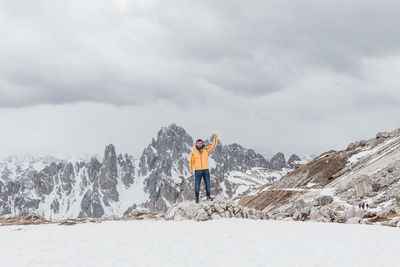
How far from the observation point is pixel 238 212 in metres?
25.5

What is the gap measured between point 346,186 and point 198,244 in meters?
74.4

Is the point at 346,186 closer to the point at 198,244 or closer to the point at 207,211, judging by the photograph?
the point at 207,211

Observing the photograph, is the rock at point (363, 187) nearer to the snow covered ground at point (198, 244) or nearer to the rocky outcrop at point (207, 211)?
the rocky outcrop at point (207, 211)

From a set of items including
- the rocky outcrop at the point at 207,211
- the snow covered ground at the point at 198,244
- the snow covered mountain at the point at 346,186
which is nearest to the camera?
the snow covered ground at the point at 198,244

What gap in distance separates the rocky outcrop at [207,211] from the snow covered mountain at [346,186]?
10.0 metres

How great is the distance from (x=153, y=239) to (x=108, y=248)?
102 inches

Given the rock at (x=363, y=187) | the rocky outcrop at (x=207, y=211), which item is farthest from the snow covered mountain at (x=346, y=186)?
the rocky outcrop at (x=207, y=211)

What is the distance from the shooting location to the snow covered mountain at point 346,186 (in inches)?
1875

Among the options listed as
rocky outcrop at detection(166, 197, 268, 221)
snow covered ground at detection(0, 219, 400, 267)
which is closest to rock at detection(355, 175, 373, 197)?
rocky outcrop at detection(166, 197, 268, 221)

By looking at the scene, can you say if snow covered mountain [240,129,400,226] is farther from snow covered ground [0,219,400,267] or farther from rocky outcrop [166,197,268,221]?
snow covered ground [0,219,400,267]

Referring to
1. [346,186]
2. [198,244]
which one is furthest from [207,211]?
[346,186]

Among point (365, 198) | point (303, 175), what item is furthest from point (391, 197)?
point (303, 175)

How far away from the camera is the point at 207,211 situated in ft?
77.9

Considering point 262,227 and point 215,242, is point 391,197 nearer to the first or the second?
point 262,227
